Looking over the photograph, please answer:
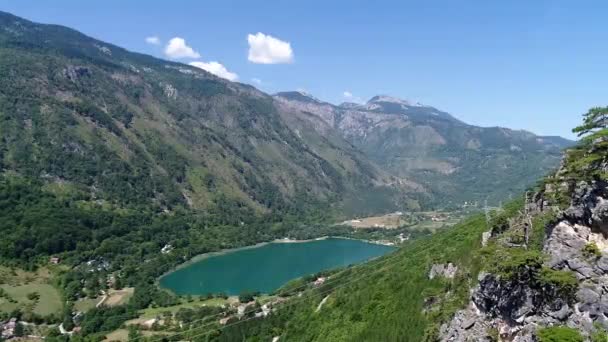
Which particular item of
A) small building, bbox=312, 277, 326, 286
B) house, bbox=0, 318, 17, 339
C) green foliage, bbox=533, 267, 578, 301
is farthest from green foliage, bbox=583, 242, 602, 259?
house, bbox=0, 318, 17, 339

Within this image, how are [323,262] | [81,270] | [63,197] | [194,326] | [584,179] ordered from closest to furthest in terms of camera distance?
[584,179]
[194,326]
[81,270]
[323,262]
[63,197]

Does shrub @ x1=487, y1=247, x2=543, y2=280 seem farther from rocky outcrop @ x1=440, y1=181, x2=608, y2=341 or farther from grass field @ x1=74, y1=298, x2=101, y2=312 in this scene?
grass field @ x1=74, y1=298, x2=101, y2=312

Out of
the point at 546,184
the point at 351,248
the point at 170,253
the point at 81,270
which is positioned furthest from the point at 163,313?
the point at 351,248

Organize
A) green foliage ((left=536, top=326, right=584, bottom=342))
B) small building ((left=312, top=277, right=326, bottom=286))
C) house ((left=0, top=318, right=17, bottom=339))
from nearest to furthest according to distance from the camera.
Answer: green foliage ((left=536, top=326, right=584, bottom=342)) < house ((left=0, top=318, right=17, bottom=339)) < small building ((left=312, top=277, right=326, bottom=286))

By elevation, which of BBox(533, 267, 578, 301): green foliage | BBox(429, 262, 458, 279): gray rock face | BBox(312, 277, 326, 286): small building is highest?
BBox(533, 267, 578, 301): green foliage

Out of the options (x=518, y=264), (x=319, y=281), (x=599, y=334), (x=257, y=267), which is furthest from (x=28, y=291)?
(x=599, y=334)

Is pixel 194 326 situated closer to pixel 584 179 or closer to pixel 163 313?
pixel 163 313
